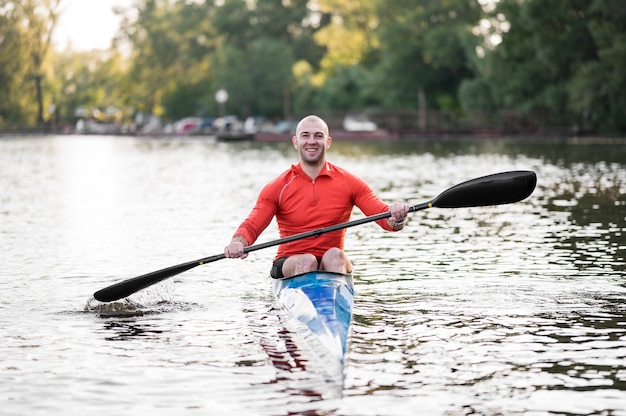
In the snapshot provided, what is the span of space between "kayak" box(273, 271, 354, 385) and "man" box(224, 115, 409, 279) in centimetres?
21

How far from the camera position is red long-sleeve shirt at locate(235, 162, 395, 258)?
37.8 ft

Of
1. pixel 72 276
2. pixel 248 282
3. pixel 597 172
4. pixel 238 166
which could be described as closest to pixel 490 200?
pixel 248 282

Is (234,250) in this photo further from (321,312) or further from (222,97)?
(222,97)

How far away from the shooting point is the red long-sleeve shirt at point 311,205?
1153 centimetres

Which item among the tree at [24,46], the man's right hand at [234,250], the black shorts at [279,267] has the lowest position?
the black shorts at [279,267]

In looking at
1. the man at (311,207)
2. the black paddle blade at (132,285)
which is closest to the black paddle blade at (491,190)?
the man at (311,207)

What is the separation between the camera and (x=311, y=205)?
11.7m

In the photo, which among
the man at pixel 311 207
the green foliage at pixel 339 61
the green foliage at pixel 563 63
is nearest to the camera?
the man at pixel 311 207

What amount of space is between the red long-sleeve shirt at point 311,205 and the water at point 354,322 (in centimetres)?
87

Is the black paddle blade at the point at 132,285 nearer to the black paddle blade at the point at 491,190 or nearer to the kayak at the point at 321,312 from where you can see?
the kayak at the point at 321,312

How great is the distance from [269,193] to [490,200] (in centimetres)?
237

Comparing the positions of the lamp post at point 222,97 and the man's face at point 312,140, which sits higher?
the lamp post at point 222,97

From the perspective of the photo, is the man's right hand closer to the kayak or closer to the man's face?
the kayak

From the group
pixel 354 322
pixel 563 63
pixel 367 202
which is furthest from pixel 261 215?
pixel 563 63
